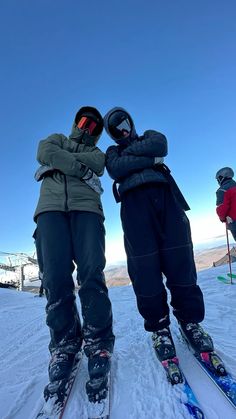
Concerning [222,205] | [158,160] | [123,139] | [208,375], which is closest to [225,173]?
[222,205]

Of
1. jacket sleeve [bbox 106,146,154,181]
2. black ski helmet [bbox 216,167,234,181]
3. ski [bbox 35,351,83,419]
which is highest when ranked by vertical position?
black ski helmet [bbox 216,167,234,181]

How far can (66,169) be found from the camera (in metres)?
2.63

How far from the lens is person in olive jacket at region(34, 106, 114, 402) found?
89.0 inches

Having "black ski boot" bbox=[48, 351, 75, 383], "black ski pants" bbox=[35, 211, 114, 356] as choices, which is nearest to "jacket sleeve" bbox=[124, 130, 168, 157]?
"black ski pants" bbox=[35, 211, 114, 356]

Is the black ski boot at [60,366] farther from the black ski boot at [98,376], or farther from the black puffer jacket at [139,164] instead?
the black puffer jacket at [139,164]

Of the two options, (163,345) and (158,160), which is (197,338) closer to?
(163,345)

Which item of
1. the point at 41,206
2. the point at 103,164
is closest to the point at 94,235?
the point at 41,206

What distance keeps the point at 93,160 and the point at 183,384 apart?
2.04 m

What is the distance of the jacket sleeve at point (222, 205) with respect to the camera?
686cm

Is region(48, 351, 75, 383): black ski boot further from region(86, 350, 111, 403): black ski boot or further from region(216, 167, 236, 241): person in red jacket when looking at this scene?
region(216, 167, 236, 241): person in red jacket

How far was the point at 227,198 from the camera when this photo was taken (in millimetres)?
6820

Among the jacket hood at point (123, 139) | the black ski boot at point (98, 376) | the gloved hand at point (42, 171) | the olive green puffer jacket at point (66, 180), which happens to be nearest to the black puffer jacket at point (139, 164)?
the olive green puffer jacket at point (66, 180)

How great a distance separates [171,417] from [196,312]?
0.91 m

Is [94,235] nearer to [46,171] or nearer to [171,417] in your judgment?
[46,171]
